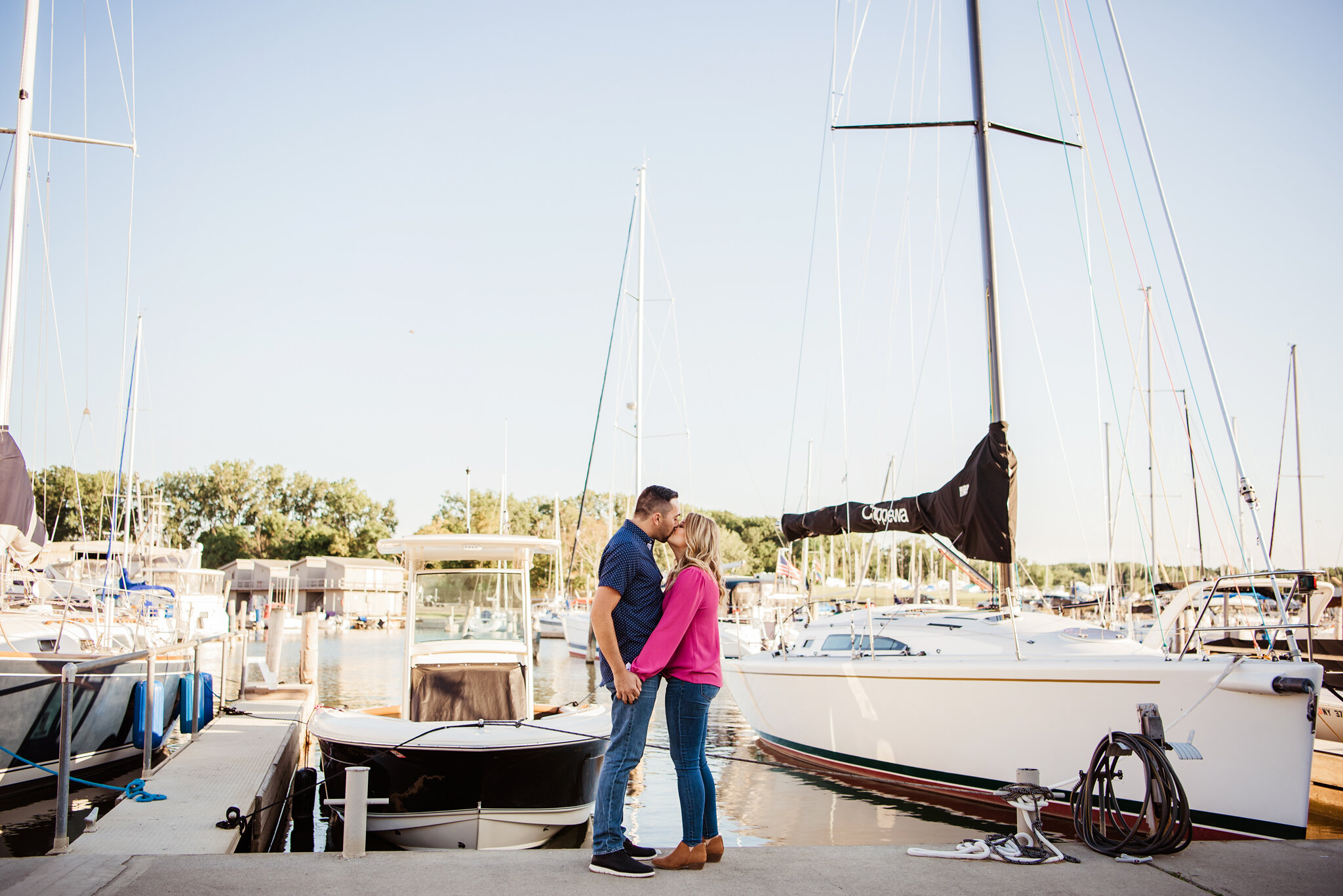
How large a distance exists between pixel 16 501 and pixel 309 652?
14865 millimetres

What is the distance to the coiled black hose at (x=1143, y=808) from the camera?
510 cm

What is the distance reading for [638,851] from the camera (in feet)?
15.7

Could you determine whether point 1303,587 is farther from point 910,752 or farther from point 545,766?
point 545,766

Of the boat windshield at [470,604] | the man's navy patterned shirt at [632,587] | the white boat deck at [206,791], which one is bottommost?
the white boat deck at [206,791]

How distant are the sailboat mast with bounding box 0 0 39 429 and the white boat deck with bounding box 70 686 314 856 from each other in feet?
15.6

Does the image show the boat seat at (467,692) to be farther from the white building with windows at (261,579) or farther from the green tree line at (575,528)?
the white building with windows at (261,579)

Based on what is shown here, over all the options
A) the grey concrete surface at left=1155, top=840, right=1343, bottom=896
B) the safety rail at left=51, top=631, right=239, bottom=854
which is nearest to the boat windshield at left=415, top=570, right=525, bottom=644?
the safety rail at left=51, top=631, right=239, bottom=854

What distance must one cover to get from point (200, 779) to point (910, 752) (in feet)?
24.5

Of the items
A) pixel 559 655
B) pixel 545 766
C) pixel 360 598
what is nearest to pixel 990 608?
pixel 545 766

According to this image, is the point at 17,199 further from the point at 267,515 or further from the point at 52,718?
the point at 267,515

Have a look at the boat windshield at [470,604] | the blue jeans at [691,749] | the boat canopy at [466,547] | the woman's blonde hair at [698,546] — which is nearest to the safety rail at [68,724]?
the boat canopy at [466,547]

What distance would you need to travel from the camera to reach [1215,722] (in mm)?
8250

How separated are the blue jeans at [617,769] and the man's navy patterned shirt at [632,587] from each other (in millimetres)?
204

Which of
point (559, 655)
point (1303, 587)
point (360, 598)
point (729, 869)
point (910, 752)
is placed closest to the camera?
point (729, 869)
